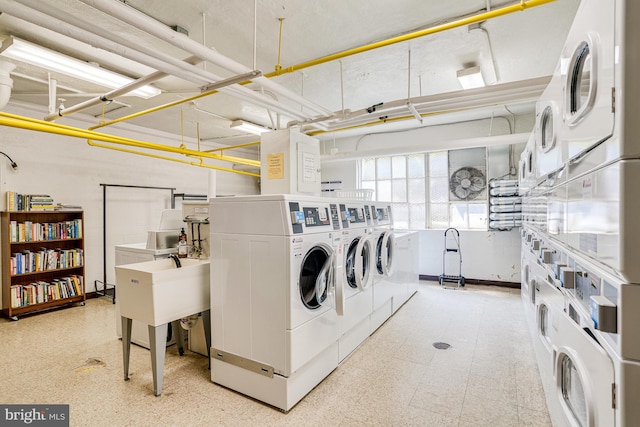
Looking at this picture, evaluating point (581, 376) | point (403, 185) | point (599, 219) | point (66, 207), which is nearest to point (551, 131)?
point (599, 219)

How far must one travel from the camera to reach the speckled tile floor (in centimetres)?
213

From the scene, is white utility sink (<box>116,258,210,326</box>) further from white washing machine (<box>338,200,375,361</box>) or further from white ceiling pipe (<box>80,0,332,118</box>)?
white ceiling pipe (<box>80,0,332,118</box>)

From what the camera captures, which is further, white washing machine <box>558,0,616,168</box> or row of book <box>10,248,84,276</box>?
row of book <box>10,248,84,276</box>

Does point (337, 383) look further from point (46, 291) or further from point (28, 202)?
point (28, 202)

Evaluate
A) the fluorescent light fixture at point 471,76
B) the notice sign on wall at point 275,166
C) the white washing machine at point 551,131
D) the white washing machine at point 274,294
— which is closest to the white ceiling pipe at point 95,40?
the notice sign on wall at point 275,166

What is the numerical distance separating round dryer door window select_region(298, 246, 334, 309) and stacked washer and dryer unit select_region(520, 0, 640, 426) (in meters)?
1.53

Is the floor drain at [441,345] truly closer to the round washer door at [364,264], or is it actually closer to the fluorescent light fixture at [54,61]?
the round washer door at [364,264]

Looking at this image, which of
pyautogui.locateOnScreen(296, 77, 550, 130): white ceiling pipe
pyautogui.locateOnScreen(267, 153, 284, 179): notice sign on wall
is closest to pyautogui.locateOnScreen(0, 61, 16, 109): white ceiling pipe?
pyautogui.locateOnScreen(267, 153, 284, 179): notice sign on wall

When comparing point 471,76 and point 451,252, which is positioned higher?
point 471,76

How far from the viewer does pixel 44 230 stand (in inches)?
177

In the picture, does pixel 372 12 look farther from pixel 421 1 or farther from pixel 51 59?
pixel 51 59

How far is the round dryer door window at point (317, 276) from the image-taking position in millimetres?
2492

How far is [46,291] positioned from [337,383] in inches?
178

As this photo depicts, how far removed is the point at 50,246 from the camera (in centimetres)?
483
